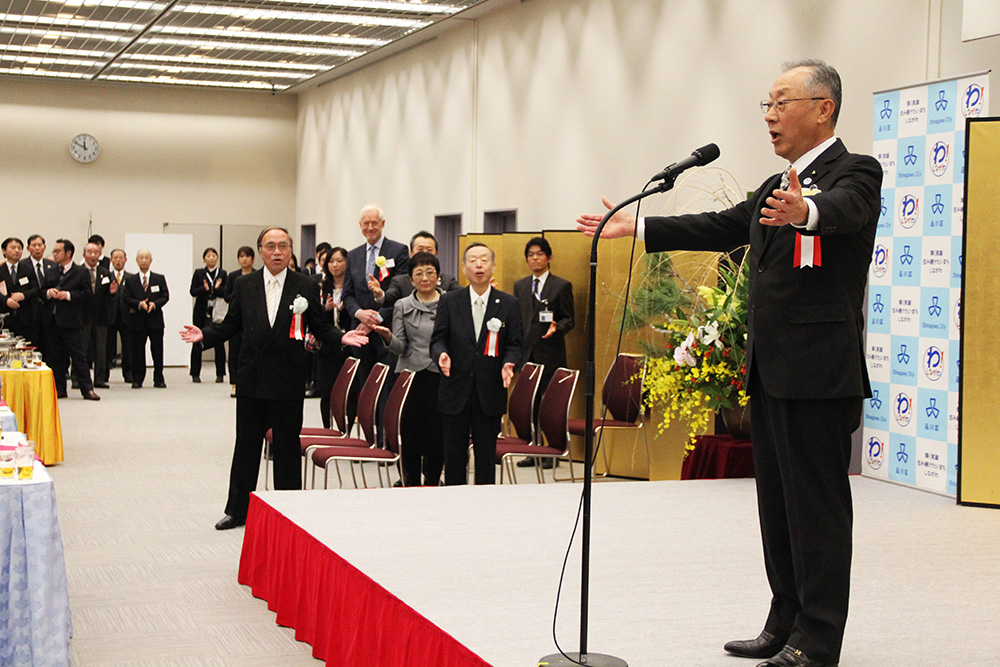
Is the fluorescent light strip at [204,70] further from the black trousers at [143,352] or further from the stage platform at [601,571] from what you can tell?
the stage platform at [601,571]

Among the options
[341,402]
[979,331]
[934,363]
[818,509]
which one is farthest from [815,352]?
[341,402]

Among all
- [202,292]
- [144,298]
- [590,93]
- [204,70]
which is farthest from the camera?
[204,70]

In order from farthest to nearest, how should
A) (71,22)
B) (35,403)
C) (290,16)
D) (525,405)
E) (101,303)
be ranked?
(101,303), (71,22), (290,16), (35,403), (525,405)

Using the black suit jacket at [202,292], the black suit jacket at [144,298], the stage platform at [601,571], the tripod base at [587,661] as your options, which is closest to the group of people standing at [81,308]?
the black suit jacket at [144,298]

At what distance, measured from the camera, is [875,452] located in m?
5.97

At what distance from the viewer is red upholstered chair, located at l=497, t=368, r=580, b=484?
6270 millimetres

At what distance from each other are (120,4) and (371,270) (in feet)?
19.1

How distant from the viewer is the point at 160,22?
12.8 metres

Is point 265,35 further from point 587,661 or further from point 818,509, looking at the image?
point 818,509

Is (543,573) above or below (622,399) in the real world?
below

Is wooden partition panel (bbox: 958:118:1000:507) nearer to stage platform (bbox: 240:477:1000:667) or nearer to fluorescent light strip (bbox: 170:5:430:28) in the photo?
stage platform (bbox: 240:477:1000:667)

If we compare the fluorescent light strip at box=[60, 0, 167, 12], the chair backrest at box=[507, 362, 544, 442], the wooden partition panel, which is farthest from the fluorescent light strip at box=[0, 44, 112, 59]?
the wooden partition panel

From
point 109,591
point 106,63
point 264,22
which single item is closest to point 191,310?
point 106,63

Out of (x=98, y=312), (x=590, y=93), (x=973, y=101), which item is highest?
(x=590, y=93)
